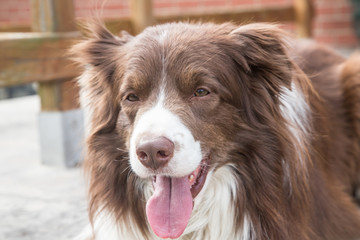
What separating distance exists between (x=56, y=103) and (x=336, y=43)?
22.0 ft

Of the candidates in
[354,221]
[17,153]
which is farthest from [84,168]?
[17,153]

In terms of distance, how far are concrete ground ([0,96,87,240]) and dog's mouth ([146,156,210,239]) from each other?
1.08 metres

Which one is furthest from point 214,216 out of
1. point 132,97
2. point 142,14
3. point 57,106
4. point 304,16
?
point 304,16

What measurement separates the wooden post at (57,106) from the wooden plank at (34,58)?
10 cm

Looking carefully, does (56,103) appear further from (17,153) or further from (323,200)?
(323,200)

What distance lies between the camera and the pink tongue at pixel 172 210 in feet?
9.11

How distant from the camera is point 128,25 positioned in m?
5.99

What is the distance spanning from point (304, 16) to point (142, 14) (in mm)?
3332

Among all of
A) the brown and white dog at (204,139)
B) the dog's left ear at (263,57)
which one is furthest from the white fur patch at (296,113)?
the dog's left ear at (263,57)

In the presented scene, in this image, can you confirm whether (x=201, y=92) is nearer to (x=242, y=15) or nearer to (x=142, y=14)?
(x=142, y=14)

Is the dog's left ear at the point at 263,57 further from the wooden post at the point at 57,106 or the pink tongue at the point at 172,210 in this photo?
the wooden post at the point at 57,106

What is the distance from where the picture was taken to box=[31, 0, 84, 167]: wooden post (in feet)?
16.5

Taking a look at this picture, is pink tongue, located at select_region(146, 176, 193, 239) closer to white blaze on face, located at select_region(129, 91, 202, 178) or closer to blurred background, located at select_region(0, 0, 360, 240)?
white blaze on face, located at select_region(129, 91, 202, 178)

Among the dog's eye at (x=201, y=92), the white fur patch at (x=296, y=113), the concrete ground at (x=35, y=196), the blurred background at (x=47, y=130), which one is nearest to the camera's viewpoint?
the dog's eye at (x=201, y=92)
